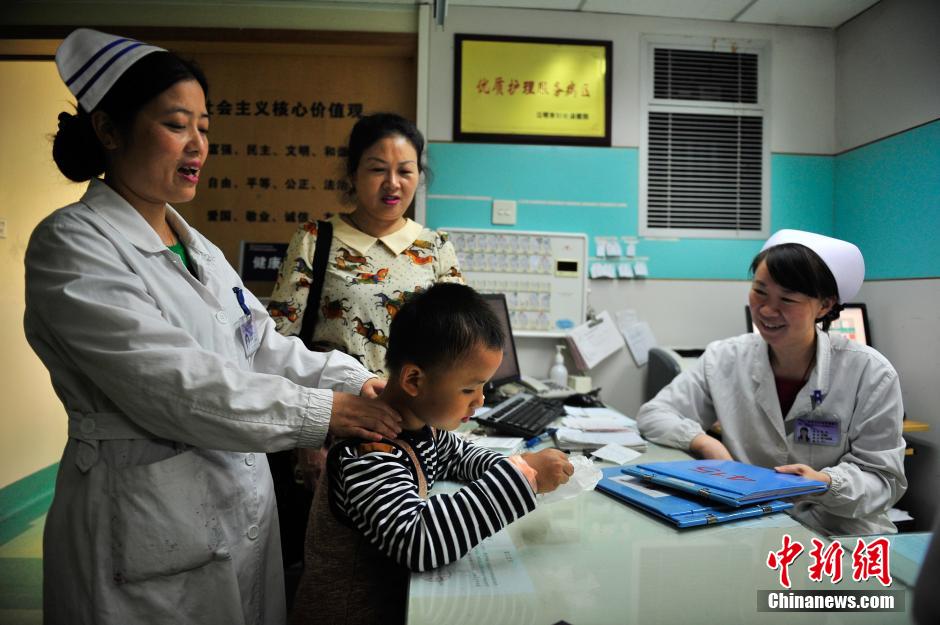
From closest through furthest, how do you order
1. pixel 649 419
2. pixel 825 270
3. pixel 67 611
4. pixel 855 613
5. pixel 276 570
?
1. pixel 855 613
2. pixel 67 611
3. pixel 276 570
4. pixel 825 270
5. pixel 649 419

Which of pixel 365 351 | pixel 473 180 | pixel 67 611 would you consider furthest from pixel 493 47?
pixel 67 611

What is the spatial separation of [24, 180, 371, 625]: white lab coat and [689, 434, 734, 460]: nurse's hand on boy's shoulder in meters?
1.11

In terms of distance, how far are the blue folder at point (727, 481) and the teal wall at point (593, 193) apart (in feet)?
6.12

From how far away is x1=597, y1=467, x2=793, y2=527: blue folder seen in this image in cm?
107

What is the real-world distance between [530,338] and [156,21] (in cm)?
251

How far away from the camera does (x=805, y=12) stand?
292cm

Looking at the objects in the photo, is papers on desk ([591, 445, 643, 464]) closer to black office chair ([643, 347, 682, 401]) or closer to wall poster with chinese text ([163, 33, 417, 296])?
black office chair ([643, 347, 682, 401])

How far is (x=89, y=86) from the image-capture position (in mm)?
966

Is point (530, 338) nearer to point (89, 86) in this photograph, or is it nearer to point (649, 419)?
point (649, 419)

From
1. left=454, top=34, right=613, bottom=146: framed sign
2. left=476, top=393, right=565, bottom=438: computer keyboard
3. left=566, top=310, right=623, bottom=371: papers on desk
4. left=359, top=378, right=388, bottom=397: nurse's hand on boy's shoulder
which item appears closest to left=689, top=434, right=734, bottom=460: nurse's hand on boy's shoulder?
left=476, top=393, right=565, bottom=438: computer keyboard

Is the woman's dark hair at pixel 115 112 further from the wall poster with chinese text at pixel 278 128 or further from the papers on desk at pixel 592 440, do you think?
the wall poster with chinese text at pixel 278 128

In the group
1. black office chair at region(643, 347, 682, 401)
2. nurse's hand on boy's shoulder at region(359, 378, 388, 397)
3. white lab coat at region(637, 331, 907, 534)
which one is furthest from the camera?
black office chair at region(643, 347, 682, 401)

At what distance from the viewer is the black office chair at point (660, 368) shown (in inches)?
109

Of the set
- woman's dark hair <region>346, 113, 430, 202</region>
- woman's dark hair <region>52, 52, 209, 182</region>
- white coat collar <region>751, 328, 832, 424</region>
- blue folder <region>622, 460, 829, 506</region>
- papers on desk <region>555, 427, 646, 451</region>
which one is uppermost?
woman's dark hair <region>346, 113, 430, 202</region>
